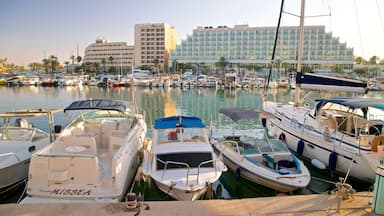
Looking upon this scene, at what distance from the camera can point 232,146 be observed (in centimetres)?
1039

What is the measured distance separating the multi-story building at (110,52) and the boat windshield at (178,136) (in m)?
146

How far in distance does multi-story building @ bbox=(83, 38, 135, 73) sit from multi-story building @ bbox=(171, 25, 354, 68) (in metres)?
40.7

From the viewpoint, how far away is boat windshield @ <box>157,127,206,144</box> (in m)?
9.52

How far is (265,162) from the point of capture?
30.8ft

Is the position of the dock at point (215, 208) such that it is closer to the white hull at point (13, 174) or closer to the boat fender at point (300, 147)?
the white hull at point (13, 174)

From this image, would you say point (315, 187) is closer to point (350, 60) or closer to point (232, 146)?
point (232, 146)

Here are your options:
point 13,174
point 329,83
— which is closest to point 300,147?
point 329,83

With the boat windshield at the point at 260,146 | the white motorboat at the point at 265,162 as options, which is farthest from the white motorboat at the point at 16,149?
the boat windshield at the point at 260,146

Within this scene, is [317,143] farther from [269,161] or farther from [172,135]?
[172,135]

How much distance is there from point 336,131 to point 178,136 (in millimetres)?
6021

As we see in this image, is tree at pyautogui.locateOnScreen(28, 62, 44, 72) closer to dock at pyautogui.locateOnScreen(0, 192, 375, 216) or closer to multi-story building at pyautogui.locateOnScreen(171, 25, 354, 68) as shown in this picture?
multi-story building at pyautogui.locateOnScreen(171, 25, 354, 68)

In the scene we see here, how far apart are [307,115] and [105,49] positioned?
159337 mm

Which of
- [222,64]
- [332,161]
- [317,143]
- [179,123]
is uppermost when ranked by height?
[222,64]

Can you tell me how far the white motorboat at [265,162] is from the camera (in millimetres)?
8078
